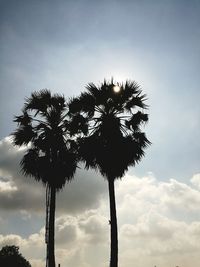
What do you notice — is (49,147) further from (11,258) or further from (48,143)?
(11,258)

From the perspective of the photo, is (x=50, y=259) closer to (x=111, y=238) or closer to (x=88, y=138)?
(x=111, y=238)

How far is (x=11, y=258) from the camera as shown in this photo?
6347 cm

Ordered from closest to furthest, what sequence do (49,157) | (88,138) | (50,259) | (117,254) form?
1. (117,254)
2. (50,259)
3. (88,138)
4. (49,157)

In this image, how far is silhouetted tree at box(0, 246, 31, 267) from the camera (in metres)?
60.9

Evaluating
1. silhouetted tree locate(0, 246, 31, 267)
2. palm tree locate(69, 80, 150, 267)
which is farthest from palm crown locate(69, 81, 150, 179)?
silhouetted tree locate(0, 246, 31, 267)

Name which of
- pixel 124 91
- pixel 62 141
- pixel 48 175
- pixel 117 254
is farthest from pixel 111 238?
pixel 124 91

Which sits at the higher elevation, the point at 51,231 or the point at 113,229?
the point at 51,231

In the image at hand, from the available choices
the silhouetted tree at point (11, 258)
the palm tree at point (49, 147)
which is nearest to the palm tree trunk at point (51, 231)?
the palm tree at point (49, 147)

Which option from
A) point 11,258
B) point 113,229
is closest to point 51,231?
point 113,229

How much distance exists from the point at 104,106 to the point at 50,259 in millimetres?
10825

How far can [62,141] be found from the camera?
86.6 ft

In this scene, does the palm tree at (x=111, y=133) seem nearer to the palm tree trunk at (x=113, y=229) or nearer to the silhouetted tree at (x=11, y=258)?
the palm tree trunk at (x=113, y=229)

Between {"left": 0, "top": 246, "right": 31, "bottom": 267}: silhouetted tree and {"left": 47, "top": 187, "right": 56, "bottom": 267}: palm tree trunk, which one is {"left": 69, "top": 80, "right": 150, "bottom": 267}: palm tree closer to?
{"left": 47, "top": 187, "right": 56, "bottom": 267}: palm tree trunk

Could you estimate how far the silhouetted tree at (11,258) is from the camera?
60.9 m
